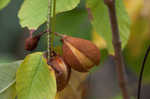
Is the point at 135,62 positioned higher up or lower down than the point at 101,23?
lower down

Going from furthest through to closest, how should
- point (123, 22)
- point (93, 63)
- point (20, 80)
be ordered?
point (123, 22)
point (93, 63)
point (20, 80)

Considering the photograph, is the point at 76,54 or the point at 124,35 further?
the point at 124,35

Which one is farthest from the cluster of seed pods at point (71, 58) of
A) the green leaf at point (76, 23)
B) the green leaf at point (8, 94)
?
the green leaf at point (76, 23)

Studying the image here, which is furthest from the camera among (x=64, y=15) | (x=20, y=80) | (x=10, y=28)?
(x=10, y=28)

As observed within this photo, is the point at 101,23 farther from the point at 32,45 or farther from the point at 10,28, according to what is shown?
the point at 10,28

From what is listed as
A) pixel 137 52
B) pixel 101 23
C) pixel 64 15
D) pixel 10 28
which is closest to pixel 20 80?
pixel 101 23
